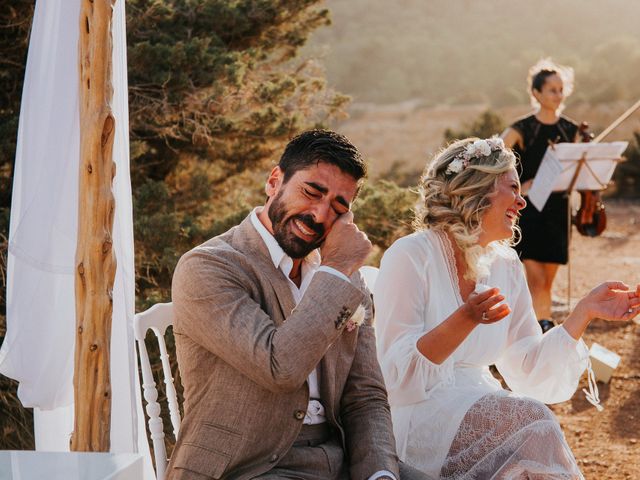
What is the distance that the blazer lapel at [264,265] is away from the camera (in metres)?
2.20

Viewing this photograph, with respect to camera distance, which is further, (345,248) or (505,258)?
(505,258)

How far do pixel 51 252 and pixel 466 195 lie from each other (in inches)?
51.4

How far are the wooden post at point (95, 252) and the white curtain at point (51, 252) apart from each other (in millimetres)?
126

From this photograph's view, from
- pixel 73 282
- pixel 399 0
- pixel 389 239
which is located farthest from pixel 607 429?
pixel 399 0

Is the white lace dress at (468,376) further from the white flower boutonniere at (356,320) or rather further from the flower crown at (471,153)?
the white flower boutonniere at (356,320)

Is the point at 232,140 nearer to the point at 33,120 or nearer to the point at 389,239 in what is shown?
the point at 389,239

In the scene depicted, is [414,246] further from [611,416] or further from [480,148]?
[611,416]

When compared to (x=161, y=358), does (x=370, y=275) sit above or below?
above

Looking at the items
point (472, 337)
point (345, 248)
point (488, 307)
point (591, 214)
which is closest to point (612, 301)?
point (472, 337)

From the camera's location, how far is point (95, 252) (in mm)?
2611

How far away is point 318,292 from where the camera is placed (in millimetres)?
2039

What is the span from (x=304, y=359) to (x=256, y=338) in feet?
0.38

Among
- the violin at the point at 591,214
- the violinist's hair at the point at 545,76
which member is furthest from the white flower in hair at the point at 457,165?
the violin at the point at 591,214

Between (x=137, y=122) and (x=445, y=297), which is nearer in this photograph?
(x=445, y=297)
